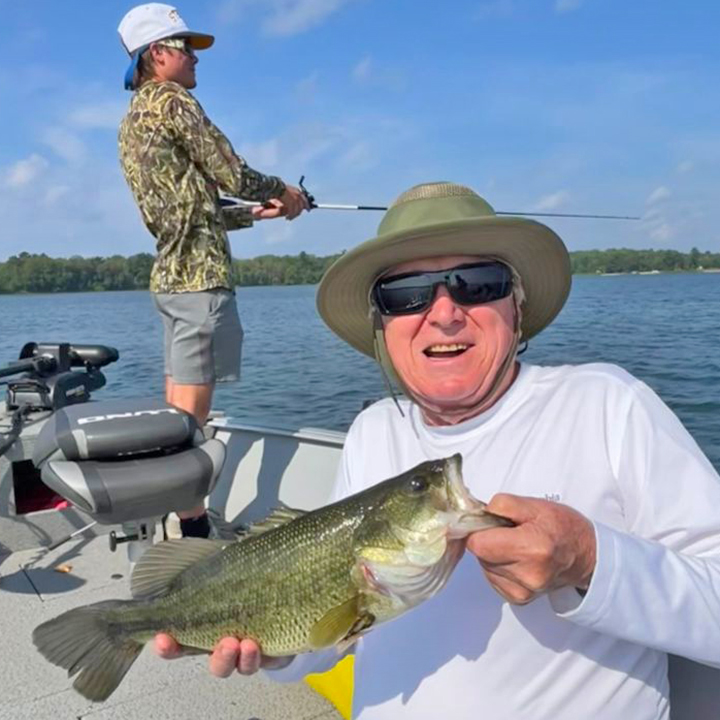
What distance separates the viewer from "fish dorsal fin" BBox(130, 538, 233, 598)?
7.11ft

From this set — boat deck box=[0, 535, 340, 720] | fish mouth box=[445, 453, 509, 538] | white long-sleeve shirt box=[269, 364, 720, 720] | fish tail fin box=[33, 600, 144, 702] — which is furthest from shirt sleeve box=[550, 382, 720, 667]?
boat deck box=[0, 535, 340, 720]

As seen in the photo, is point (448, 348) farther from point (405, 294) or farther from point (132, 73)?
point (132, 73)

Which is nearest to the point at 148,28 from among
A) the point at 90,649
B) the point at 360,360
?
the point at 90,649

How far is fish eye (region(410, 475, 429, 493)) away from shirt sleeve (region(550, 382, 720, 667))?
1.10 ft

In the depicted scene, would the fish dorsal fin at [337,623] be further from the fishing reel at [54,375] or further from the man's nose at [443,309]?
the fishing reel at [54,375]

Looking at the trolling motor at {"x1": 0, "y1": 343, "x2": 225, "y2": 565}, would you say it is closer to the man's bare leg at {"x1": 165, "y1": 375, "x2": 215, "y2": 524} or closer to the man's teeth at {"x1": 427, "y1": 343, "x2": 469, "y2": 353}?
the man's bare leg at {"x1": 165, "y1": 375, "x2": 215, "y2": 524}

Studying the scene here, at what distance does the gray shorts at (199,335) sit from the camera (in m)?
4.57

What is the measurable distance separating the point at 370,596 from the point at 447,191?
3.56ft

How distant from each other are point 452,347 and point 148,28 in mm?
3391

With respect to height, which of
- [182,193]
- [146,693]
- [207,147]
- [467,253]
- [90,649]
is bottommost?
[146,693]

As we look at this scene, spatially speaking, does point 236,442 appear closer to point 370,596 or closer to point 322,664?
point 322,664

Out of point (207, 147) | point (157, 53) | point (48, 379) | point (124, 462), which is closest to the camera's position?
point (124, 462)

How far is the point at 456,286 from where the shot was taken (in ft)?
6.86

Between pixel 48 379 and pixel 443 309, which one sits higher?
pixel 443 309
